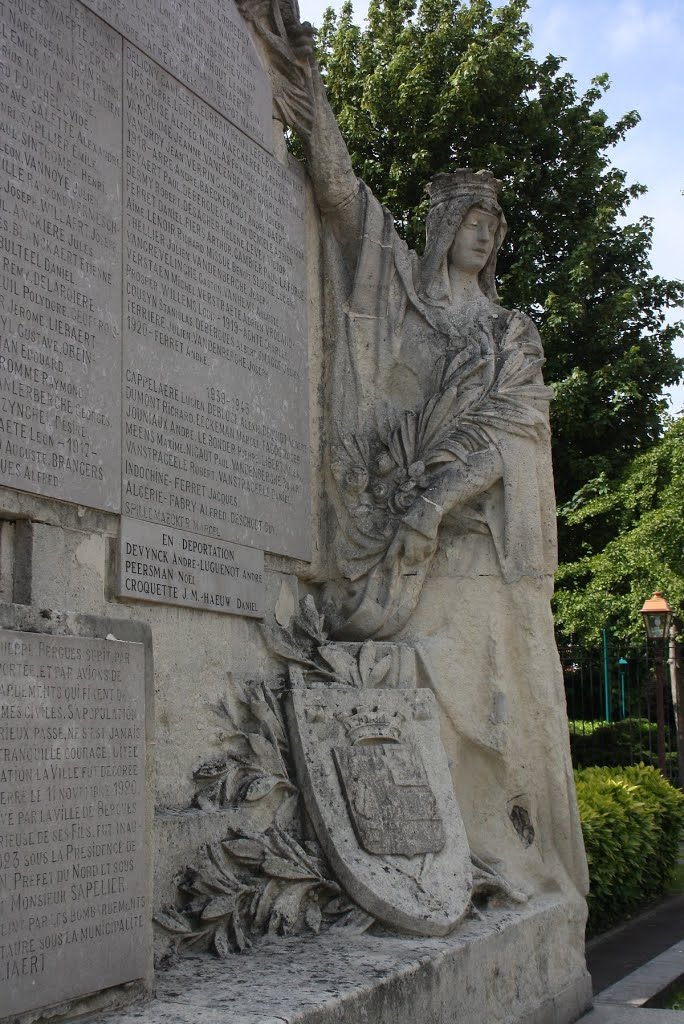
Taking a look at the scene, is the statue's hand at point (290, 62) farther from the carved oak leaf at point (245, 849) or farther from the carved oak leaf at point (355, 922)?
the carved oak leaf at point (355, 922)

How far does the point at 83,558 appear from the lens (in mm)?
4039

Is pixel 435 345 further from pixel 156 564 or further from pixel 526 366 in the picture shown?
pixel 156 564

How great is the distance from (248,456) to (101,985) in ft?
7.92

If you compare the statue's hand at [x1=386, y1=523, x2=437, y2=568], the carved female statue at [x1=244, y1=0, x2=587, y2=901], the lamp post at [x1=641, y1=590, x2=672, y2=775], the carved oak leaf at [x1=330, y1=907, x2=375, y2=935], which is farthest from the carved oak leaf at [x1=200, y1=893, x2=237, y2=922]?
the lamp post at [x1=641, y1=590, x2=672, y2=775]

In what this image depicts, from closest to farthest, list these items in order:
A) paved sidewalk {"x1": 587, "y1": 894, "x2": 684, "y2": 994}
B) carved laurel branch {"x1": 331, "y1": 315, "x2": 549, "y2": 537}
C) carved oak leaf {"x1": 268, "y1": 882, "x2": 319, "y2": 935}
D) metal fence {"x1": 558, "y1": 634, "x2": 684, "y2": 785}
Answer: carved oak leaf {"x1": 268, "y1": 882, "x2": 319, "y2": 935}
carved laurel branch {"x1": 331, "y1": 315, "x2": 549, "y2": 537}
paved sidewalk {"x1": 587, "y1": 894, "x2": 684, "y2": 994}
metal fence {"x1": 558, "y1": 634, "x2": 684, "y2": 785}

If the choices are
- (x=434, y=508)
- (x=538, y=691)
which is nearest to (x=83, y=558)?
(x=434, y=508)

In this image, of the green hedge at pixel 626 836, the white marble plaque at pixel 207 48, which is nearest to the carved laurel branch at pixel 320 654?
the white marble plaque at pixel 207 48

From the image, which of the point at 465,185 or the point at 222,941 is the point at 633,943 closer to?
the point at 222,941

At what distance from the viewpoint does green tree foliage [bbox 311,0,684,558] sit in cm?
1469

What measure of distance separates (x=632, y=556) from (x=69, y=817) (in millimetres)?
10309

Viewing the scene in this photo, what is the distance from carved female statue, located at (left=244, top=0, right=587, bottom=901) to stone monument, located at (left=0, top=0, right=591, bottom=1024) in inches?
A: 0.6

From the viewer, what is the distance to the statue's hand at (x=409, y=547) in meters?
5.55

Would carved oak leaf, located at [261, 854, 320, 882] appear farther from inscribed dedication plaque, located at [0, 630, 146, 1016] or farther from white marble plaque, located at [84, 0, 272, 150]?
white marble plaque, located at [84, 0, 272, 150]

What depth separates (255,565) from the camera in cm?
503
